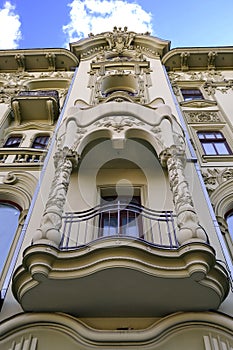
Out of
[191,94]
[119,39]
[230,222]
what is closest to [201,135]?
[191,94]

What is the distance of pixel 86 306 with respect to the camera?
5266mm

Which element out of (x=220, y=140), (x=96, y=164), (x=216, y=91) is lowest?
(x=96, y=164)

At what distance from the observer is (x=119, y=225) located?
5977 mm

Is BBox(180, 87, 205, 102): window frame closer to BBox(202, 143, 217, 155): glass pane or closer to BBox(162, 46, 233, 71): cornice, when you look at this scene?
BBox(162, 46, 233, 71): cornice

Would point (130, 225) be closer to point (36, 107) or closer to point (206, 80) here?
point (36, 107)

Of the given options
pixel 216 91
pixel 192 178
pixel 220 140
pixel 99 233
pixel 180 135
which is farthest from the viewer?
pixel 216 91

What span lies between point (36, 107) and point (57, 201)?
747cm

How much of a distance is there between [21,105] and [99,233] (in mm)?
8065

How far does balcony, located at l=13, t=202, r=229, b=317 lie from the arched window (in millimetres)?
1927

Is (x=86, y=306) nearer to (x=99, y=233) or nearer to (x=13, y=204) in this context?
(x=99, y=233)

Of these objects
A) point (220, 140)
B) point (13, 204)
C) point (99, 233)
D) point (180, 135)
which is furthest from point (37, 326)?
point (220, 140)

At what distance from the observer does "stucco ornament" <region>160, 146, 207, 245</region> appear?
538cm

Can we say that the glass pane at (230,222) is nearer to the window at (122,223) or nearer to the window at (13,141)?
the window at (122,223)

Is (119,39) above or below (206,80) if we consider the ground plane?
above
